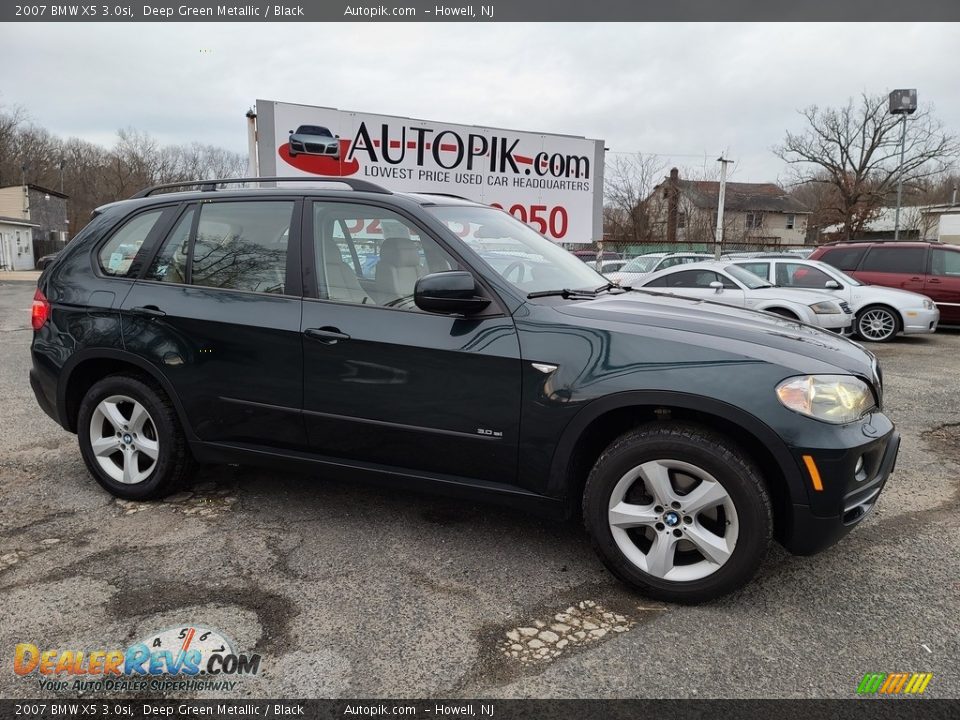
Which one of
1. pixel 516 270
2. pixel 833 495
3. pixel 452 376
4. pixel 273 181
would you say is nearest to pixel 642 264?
pixel 273 181

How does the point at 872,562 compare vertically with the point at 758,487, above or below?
below

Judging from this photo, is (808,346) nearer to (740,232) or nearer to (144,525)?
(144,525)

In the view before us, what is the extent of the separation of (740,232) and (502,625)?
54437mm

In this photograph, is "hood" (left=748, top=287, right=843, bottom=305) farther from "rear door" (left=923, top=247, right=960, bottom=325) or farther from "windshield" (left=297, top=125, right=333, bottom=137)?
"windshield" (left=297, top=125, right=333, bottom=137)

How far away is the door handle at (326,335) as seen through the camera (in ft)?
10.7

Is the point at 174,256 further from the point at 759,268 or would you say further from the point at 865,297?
the point at 865,297

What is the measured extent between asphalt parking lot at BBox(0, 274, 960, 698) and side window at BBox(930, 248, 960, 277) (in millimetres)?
10000

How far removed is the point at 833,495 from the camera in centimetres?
263

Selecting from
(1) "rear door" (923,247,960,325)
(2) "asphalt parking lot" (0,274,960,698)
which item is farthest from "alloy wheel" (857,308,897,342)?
(2) "asphalt parking lot" (0,274,960,698)

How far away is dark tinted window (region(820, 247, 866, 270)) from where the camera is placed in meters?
13.0

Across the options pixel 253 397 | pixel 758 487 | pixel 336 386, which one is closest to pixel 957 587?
pixel 758 487

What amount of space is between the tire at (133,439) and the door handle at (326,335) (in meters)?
1.11

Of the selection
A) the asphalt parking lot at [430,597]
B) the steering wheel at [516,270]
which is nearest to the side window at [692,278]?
the asphalt parking lot at [430,597]

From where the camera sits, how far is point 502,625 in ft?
8.89
